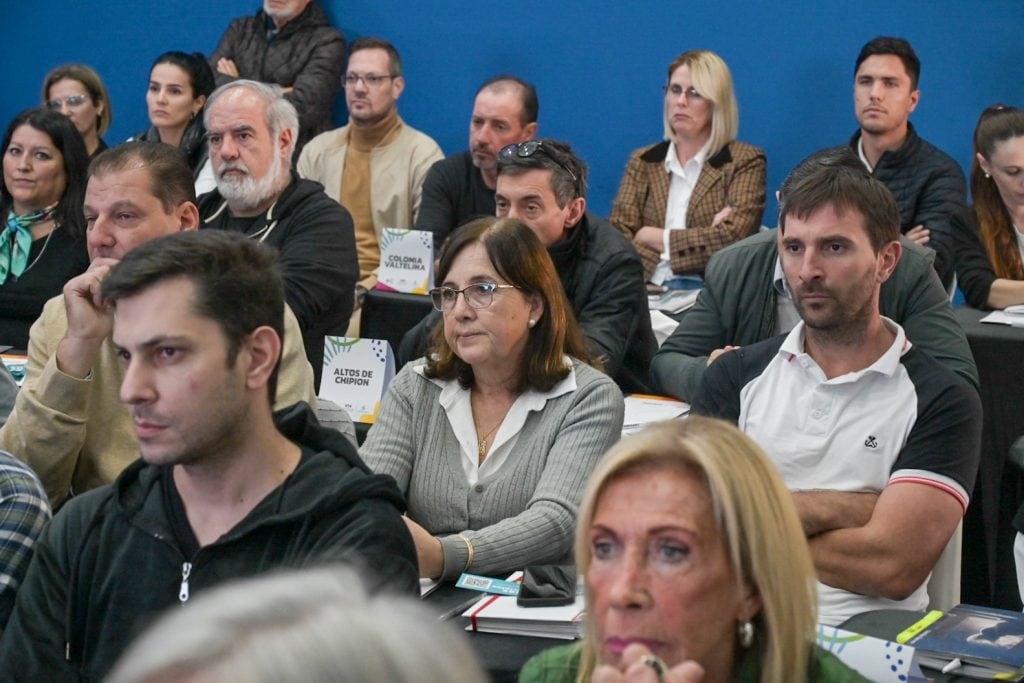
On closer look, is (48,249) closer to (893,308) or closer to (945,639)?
(893,308)

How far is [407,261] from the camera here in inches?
202

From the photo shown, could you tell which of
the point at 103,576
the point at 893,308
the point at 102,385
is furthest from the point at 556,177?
the point at 103,576

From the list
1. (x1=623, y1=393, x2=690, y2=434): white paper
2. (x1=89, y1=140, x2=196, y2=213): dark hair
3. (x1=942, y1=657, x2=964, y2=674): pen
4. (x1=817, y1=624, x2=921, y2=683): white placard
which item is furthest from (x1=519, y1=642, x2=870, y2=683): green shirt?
(x1=89, y1=140, x2=196, y2=213): dark hair

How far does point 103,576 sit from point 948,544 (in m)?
1.63

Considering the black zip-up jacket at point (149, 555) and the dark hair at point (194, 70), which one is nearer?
the black zip-up jacket at point (149, 555)

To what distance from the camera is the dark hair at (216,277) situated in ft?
6.82

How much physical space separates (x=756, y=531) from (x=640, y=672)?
0.81 ft

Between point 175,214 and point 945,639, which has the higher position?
point 175,214

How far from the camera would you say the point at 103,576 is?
82.2 inches

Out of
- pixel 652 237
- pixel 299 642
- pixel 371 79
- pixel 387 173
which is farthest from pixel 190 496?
pixel 371 79

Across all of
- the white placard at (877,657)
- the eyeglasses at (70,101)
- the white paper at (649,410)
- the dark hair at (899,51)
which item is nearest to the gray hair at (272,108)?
the white paper at (649,410)

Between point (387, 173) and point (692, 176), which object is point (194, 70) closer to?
point (387, 173)

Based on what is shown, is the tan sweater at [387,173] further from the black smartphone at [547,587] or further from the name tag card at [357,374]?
the black smartphone at [547,587]

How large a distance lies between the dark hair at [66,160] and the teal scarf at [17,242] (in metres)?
0.06
